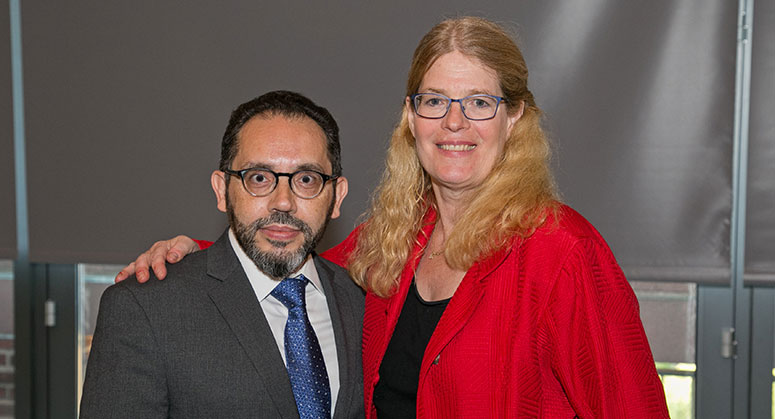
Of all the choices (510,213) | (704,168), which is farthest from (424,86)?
(704,168)

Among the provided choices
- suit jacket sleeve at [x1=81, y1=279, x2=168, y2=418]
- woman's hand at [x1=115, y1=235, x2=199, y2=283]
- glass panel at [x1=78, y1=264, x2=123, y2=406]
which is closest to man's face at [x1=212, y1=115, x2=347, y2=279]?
woman's hand at [x1=115, y1=235, x2=199, y2=283]

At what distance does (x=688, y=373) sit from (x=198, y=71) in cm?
225

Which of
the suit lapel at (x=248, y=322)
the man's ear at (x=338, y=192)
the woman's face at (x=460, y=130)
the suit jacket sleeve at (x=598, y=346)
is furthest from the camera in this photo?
the man's ear at (x=338, y=192)

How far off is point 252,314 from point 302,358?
145 millimetres

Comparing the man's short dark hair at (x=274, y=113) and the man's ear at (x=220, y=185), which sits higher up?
A: the man's short dark hair at (x=274, y=113)

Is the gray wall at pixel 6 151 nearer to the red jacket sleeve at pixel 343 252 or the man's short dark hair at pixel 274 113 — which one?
the red jacket sleeve at pixel 343 252

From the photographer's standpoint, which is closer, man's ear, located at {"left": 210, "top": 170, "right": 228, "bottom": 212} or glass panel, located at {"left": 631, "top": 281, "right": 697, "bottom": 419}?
man's ear, located at {"left": 210, "top": 170, "right": 228, "bottom": 212}

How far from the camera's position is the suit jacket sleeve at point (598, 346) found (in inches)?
54.9

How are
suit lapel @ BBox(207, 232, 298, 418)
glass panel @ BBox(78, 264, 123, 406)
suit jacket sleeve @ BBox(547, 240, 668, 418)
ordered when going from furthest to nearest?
glass panel @ BBox(78, 264, 123, 406)
suit lapel @ BBox(207, 232, 298, 418)
suit jacket sleeve @ BBox(547, 240, 668, 418)

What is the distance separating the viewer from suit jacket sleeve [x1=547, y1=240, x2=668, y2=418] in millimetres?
1394

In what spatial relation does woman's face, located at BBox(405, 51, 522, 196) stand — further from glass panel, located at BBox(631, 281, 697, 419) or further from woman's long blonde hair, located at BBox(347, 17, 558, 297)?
glass panel, located at BBox(631, 281, 697, 419)

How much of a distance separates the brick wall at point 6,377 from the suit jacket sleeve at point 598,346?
8.73ft

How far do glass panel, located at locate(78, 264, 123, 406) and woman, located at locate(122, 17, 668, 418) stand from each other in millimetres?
1635

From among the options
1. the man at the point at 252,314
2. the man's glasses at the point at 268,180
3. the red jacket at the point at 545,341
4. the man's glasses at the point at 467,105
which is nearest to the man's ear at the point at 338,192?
the man at the point at 252,314
